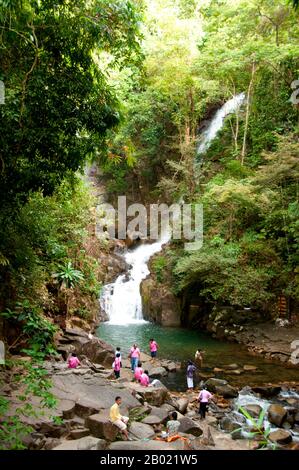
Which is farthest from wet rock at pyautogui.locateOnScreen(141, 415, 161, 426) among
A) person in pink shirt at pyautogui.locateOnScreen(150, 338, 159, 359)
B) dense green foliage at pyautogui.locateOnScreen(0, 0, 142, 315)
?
person in pink shirt at pyautogui.locateOnScreen(150, 338, 159, 359)

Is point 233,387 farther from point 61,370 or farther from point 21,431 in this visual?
point 21,431

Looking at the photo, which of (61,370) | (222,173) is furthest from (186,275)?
(61,370)

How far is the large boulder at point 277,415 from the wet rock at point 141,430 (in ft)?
11.9

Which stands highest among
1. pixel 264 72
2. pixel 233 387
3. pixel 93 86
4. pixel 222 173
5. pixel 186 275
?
pixel 264 72

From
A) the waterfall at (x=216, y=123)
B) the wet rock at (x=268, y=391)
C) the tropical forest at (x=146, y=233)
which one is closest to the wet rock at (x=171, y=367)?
the tropical forest at (x=146, y=233)

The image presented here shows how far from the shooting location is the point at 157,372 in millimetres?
12711

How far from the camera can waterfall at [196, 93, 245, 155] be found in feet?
89.6

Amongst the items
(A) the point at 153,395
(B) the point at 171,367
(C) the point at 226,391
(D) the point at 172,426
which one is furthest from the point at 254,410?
(B) the point at 171,367

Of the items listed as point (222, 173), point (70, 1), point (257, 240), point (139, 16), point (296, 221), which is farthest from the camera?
point (222, 173)

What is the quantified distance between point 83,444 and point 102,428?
86cm

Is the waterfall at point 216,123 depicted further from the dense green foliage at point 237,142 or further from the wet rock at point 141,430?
the wet rock at point 141,430

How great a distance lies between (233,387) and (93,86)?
32.3 feet

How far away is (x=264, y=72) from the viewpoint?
76.3 ft
